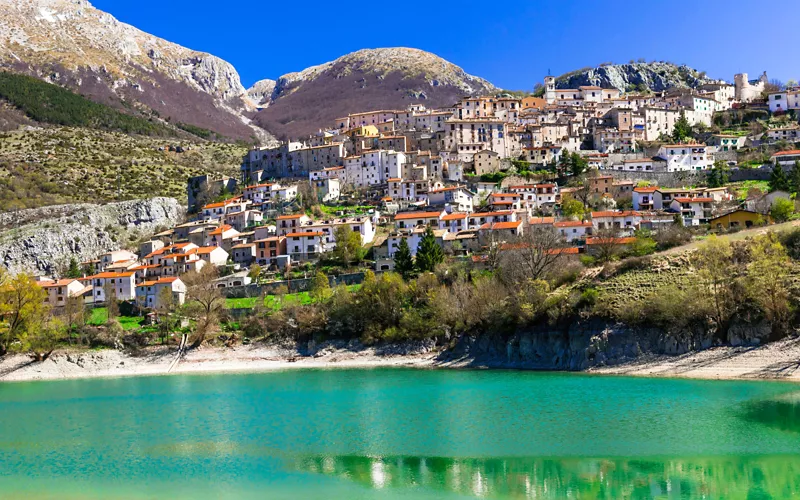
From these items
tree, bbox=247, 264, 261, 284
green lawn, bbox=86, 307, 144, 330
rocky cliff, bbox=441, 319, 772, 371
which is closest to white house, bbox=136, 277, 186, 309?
green lawn, bbox=86, 307, 144, 330

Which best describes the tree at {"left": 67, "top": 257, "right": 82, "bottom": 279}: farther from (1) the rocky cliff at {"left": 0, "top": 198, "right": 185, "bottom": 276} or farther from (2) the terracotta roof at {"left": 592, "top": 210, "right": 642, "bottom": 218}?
(2) the terracotta roof at {"left": 592, "top": 210, "right": 642, "bottom": 218}

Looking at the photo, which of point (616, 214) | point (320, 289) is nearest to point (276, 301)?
point (320, 289)

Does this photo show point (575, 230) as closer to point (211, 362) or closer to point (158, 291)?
point (211, 362)

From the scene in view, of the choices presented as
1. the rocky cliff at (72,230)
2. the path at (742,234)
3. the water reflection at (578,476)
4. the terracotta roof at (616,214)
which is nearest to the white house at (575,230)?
the terracotta roof at (616,214)

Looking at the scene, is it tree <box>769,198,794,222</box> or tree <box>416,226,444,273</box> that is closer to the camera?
tree <box>769,198,794,222</box>

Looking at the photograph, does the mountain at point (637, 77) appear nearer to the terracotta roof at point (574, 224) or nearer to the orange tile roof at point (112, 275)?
the terracotta roof at point (574, 224)

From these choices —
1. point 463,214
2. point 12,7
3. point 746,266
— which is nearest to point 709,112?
point 463,214

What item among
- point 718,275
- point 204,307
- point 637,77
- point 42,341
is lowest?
point 42,341
